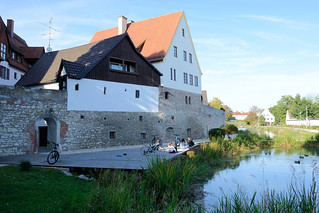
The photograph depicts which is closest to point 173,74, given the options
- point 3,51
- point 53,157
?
point 53,157

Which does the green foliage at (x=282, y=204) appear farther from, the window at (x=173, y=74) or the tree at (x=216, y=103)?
the tree at (x=216, y=103)

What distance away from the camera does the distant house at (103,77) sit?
15.7 m

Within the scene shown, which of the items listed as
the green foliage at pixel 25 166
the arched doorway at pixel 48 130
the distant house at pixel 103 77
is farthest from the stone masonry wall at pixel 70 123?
the green foliage at pixel 25 166

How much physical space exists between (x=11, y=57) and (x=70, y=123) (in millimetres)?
15819

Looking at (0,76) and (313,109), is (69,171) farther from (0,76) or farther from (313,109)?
(313,109)

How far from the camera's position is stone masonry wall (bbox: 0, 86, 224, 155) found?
41.6 feet

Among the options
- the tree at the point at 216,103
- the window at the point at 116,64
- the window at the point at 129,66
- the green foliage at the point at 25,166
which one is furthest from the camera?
the tree at the point at 216,103

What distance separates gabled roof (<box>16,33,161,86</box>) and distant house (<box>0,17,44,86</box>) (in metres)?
4.09

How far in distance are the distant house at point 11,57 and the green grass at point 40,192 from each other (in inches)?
711

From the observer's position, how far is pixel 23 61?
2875 centimetres

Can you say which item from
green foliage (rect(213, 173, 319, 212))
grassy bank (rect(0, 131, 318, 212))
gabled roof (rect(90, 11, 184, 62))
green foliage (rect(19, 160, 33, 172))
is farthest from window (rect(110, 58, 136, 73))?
green foliage (rect(213, 173, 319, 212))

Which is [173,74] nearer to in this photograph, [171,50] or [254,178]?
[171,50]

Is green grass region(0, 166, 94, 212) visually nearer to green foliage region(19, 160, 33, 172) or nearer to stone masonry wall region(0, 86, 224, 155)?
green foliage region(19, 160, 33, 172)

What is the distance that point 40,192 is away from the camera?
6574 mm
